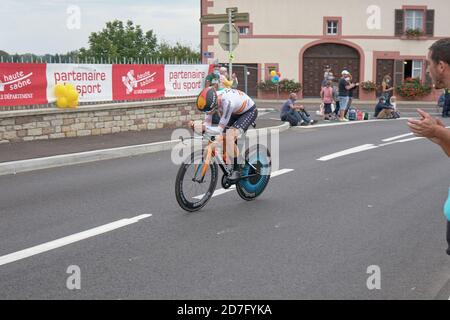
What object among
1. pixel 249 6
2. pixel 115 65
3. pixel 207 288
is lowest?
pixel 207 288

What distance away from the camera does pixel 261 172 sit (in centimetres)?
829

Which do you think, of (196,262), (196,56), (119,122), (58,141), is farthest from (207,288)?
(196,56)

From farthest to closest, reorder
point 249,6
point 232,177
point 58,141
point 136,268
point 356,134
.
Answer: point 249,6 < point 356,134 < point 58,141 < point 232,177 < point 136,268

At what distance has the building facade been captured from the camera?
37969 millimetres

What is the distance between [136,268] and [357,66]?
3550cm

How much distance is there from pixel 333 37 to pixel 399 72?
4.70 meters

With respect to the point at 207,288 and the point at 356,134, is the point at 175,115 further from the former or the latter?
the point at 207,288

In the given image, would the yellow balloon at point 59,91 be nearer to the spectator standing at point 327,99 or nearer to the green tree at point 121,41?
the spectator standing at point 327,99

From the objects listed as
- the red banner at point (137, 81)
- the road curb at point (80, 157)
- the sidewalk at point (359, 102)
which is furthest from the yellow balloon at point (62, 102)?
the sidewalk at point (359, 102)

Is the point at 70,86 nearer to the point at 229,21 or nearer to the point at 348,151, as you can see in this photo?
the point at 229,21

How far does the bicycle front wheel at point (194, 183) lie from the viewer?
7.20 meters

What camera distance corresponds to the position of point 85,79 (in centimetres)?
1516

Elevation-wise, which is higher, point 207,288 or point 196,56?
point 196,56

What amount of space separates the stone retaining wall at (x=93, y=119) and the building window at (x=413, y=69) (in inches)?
949
